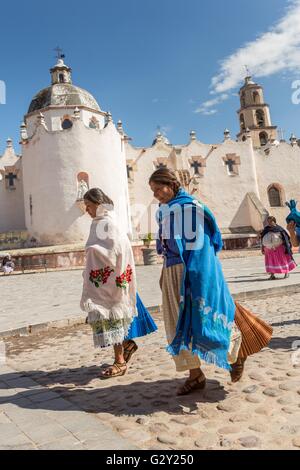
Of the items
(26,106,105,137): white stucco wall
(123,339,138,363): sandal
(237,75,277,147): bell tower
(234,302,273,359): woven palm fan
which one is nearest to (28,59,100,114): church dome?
(26,106,105,137): white stucco wall

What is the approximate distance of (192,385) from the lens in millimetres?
3152

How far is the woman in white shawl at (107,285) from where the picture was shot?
3838 mm

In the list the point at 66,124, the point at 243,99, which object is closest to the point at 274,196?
the point at 243,99

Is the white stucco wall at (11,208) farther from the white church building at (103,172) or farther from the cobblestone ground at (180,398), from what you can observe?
the cobblestone ground at (180,398)

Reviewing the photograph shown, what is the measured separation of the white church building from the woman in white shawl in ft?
72.4

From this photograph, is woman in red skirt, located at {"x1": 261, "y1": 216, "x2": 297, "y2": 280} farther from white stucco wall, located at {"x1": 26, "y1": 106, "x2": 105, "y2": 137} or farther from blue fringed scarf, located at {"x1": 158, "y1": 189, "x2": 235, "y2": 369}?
white stucco wall, located at {"x1": 26, "y1": 106, "x2": 105, "y2": 137}

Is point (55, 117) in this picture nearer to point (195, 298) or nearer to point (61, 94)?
point (61, 94)

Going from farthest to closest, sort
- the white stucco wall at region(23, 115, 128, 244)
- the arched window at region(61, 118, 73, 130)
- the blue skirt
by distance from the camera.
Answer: the arched window at region(61, 118, 73, 130), the white stucco wall at region(23, 115, 128, 244), the blue skirt

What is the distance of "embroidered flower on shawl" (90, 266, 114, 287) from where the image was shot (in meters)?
3.91

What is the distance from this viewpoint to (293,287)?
891 cm

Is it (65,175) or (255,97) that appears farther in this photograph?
(255,97)

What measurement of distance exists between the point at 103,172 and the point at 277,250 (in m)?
18.0
